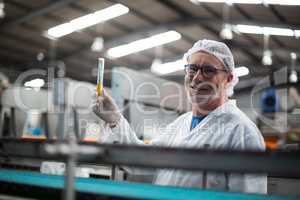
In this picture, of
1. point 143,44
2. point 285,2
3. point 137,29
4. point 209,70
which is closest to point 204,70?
point 209,70

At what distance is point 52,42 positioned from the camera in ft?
22.0

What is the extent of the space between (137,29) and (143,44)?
701 millimetres

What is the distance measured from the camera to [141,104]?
2.87m

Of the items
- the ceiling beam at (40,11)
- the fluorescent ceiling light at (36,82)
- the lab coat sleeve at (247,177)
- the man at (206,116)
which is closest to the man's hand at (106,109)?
the man at (206,116)

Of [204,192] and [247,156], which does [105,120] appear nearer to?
[204,192]

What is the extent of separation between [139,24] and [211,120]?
478 centimetres

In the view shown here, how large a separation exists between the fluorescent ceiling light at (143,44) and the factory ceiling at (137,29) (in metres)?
0.16

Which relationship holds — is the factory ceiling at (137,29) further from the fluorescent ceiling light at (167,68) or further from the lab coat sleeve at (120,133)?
the lab coat sleeve at (120,133)

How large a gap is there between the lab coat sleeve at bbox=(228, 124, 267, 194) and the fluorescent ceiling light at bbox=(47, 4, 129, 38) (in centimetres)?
417

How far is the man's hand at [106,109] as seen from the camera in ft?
4.16

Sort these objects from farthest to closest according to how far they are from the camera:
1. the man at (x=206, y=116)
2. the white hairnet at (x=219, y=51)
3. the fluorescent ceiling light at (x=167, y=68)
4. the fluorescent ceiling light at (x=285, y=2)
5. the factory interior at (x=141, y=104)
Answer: the fluorescent ceiling light at (x=167, y=68) < the fluorescent ceiling light at (x=285, y=2) < the white hairnet at (x=219, y=51) < the man at (x=206, y=116) < the factory interior at (x=141, y=104)

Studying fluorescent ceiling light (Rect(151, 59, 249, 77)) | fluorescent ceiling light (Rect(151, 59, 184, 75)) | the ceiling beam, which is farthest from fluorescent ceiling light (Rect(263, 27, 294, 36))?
the ceiling beam

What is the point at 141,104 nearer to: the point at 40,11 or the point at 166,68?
the point at 40,11

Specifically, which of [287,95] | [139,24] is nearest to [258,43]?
[139,24]
